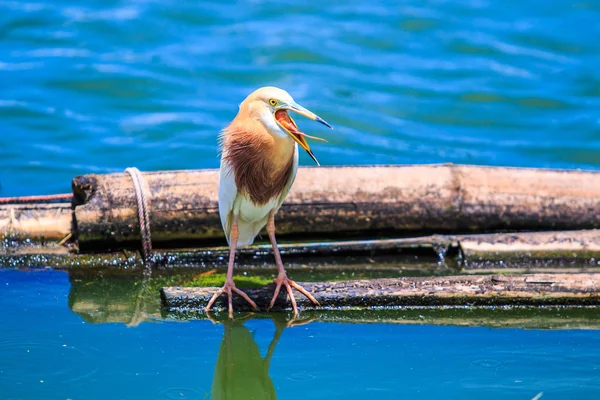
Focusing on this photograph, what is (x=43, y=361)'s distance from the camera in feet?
14.6

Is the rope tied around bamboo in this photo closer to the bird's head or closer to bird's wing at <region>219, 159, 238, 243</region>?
bird's wing at <region>219, 159, 238, 243</region>

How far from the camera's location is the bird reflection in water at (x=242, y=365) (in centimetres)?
425

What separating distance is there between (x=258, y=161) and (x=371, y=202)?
145 cm

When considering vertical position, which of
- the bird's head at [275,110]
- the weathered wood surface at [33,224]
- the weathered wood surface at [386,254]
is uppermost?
the bird's head at [275,110]

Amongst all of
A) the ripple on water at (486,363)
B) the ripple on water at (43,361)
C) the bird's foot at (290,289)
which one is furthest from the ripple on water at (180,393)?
the ripple on water at (486,363)

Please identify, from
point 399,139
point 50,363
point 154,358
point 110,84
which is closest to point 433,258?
point 154,358

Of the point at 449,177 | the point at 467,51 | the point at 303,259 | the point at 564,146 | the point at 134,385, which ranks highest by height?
the point at 467,51

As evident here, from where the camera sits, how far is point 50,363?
445 cm

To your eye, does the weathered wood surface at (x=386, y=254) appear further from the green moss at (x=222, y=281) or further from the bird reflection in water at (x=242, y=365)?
the bird reflection in water at (x=242, y=365)

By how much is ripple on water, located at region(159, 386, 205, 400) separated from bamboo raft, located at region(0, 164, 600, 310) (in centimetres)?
189

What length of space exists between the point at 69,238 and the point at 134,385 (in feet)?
6.98

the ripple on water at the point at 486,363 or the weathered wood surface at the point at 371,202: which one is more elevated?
the weathered wood surface at the point at 371,202

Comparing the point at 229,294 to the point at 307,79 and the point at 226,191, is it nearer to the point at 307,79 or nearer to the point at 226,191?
the point at 226,191

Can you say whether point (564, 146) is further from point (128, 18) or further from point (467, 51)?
point (128, 18)
